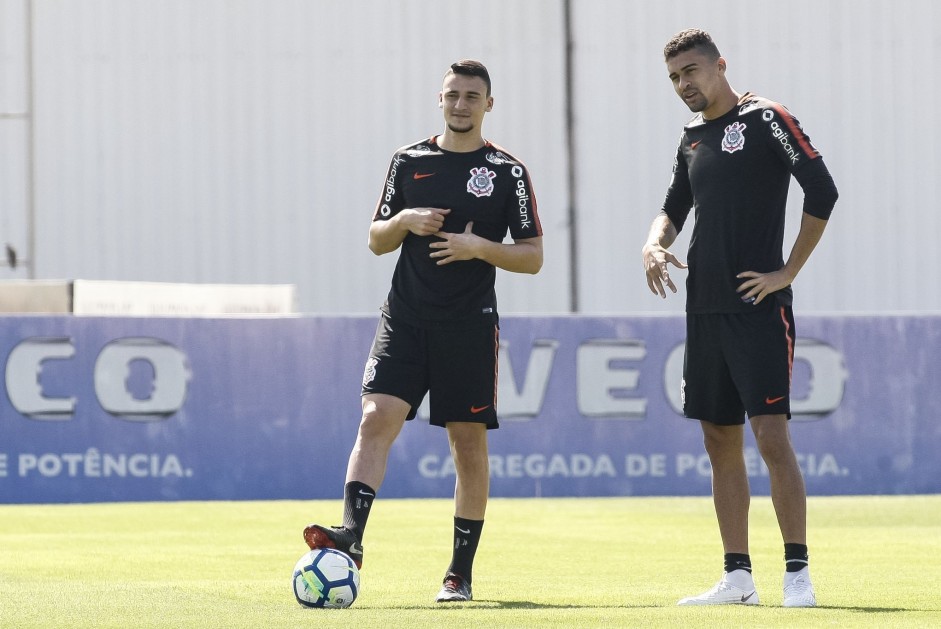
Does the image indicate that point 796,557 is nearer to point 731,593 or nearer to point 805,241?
point 731,593

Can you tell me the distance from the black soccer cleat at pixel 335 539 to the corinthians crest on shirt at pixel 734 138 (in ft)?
6.06

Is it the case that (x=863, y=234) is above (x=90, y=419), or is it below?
above

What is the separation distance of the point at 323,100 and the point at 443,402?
1432 cm

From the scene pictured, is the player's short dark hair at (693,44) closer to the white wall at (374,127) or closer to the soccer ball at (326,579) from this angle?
the soccer ball at (326,579)

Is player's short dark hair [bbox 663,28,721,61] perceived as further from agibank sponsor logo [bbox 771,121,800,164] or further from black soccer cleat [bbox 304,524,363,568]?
black soccer cleat [bbox 304,524,363,568]

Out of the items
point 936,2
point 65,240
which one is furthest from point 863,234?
point 65,240

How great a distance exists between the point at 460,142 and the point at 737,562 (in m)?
1.79

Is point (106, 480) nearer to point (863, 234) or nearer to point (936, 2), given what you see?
point (863, 234)

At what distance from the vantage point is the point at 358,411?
42.5 feet

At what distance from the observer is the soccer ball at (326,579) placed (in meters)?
5.50

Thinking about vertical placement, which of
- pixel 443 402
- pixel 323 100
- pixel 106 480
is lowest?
pixel 106 480

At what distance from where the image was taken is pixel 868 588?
6.41 metres

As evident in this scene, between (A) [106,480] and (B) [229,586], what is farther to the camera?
(A) [106,480]

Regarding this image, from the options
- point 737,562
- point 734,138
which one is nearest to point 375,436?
point 737,562
